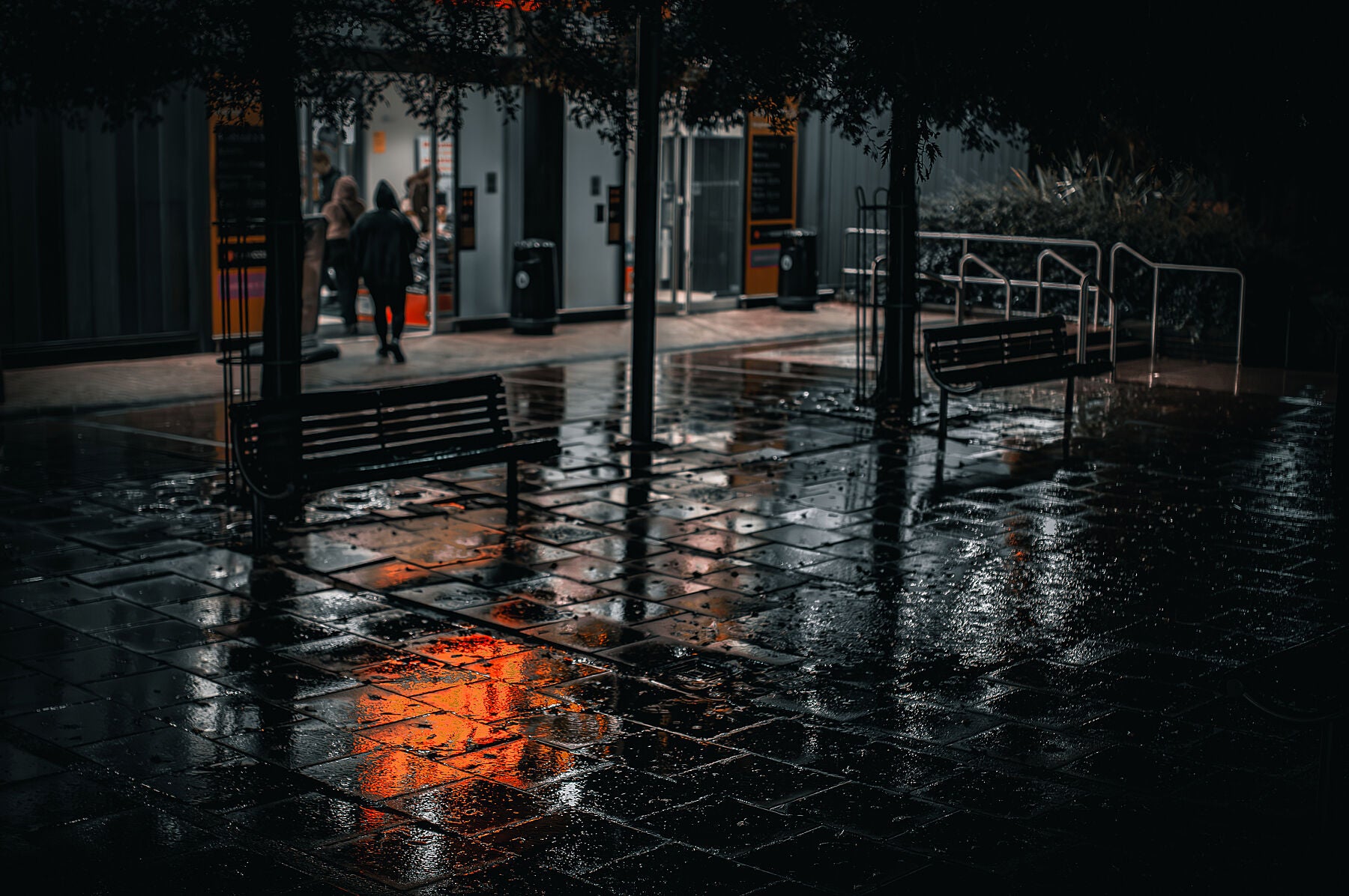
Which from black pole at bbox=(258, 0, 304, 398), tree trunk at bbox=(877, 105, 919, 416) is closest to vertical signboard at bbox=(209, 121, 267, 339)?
tree trunk at bbox=(877, 105, 919, 416)

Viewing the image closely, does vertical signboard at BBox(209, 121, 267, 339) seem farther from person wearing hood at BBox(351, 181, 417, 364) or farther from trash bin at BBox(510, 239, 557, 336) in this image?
trash bin at BBox(510, 239, 557, 336)

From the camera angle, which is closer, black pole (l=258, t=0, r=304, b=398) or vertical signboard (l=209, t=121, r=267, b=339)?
black pole (l=258, t=0, r=304, b=398)

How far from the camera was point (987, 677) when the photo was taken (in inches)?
250

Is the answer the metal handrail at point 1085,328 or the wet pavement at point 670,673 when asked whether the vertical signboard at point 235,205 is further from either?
the metal handrail at point 1085,328

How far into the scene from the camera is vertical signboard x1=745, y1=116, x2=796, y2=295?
70.3 ft

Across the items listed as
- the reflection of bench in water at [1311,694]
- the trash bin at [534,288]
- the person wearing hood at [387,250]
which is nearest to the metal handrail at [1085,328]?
the trash bin at [534,288]

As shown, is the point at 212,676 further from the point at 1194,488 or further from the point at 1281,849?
the point at 1194,488

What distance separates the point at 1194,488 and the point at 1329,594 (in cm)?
248

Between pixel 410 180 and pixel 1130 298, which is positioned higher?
pixel 410 180

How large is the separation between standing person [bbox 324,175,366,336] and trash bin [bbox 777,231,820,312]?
6145mm

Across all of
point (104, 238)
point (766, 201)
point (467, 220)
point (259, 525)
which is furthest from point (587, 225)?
point (259, 525)

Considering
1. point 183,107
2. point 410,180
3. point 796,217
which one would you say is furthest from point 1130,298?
point 183,107

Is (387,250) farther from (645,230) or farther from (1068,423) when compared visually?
(1068,423)

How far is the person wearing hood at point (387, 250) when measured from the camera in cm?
1566
